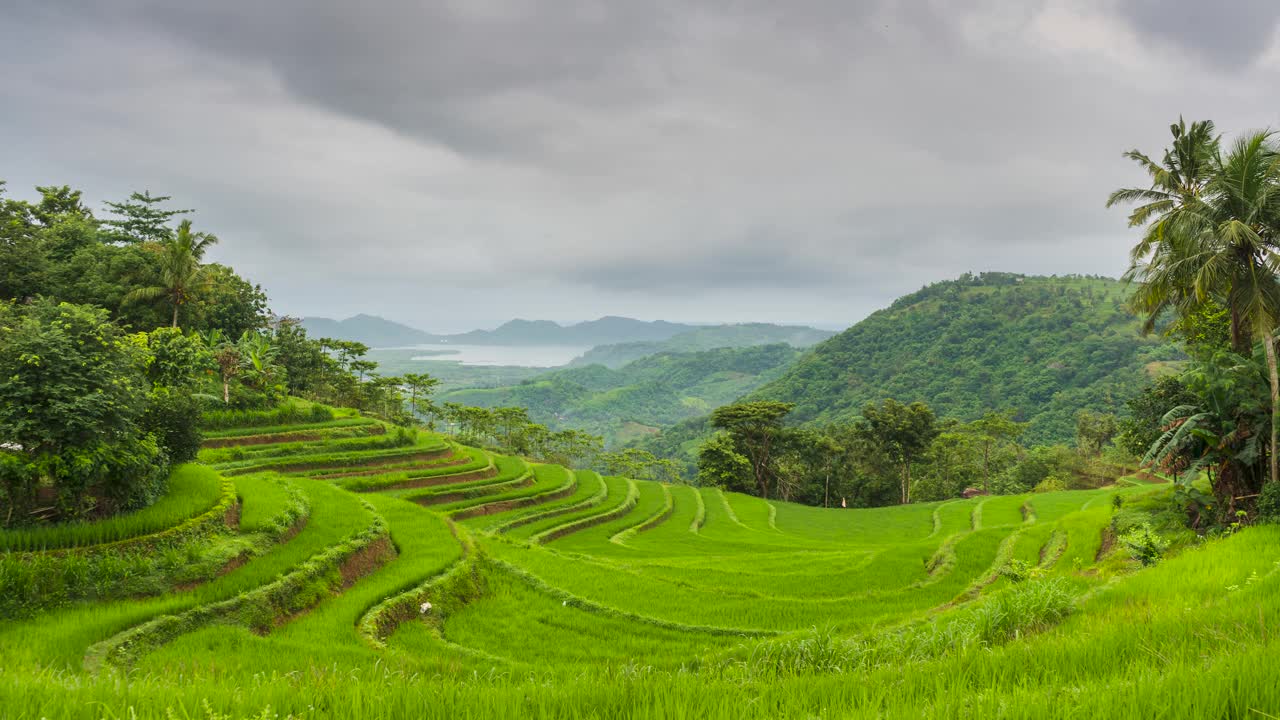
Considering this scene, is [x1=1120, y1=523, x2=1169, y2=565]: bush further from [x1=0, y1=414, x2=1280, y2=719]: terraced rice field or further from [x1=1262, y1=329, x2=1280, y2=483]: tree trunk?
[x1=1262, y1=329, x2=1280, y2=483]: tree trunk

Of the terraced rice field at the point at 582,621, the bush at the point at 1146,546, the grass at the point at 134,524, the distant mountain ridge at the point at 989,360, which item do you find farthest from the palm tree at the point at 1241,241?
the distant mountain ridge at the point at 989,360

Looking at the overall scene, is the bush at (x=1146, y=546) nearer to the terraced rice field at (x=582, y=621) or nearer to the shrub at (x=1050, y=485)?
the terraced rice field at (x=582, y=621)

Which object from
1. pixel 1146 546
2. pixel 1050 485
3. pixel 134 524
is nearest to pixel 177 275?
pixel 134 524

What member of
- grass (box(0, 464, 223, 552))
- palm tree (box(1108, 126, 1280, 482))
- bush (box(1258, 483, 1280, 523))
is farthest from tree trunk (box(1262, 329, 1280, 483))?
grass (box(0, 464, 223, 552))

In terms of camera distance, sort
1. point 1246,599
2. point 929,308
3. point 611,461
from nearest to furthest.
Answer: point 1246,599 < point 611,461 < point 929,308

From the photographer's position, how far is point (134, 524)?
9156 millimetres

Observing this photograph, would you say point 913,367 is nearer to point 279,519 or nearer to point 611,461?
point 611,461

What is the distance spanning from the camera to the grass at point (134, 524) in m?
8.02

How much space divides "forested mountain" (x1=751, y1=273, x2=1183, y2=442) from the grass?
3963 inches

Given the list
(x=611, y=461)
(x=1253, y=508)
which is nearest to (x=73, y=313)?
(x=1253, y=508)

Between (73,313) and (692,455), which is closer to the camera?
(73,313)

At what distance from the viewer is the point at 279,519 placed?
1159 cm

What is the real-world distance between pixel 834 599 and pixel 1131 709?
41.4ft

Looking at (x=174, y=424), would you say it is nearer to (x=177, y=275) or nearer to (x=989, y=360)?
(x=177, y=275)
